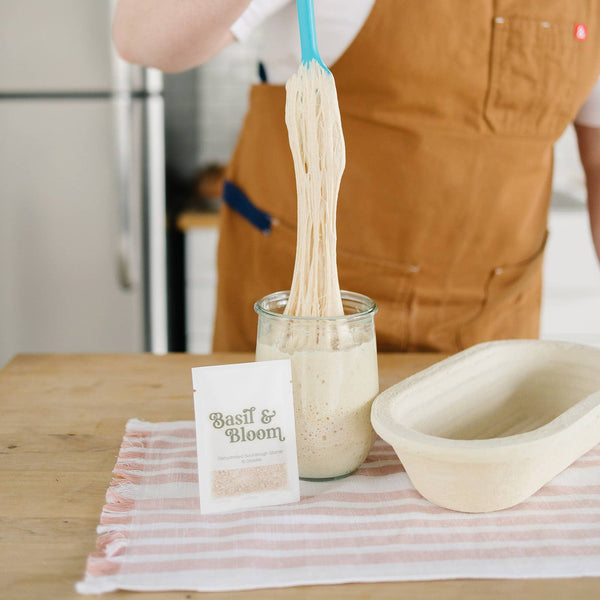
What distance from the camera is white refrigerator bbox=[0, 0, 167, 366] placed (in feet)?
6.33

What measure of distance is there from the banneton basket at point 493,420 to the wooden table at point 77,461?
0.08 meters

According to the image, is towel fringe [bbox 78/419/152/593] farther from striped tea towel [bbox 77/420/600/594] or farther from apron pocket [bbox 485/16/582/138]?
apron pocket [bbox 485/16/582/138]

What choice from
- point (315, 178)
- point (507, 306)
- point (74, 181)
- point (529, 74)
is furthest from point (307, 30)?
point (74, 181)

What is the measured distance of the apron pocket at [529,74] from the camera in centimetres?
93

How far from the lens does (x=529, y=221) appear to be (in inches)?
43.1

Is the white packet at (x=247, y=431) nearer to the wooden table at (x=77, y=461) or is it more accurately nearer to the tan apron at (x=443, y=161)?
the wooden table at (x=77, y=461)

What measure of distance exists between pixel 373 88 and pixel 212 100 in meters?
1.80

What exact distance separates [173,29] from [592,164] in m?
0.71

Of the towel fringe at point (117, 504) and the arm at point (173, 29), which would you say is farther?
the arm at point (173, 29)

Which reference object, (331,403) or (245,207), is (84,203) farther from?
(331,403)

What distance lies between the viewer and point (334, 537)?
0.54 meters

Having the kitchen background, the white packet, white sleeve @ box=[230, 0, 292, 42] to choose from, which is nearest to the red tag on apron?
white sleeve @ box=[230, 0, 292, 42]

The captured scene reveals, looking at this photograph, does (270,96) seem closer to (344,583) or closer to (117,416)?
(117,416)

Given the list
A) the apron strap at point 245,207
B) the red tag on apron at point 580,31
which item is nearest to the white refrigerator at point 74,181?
the apron strap at point 245,207
